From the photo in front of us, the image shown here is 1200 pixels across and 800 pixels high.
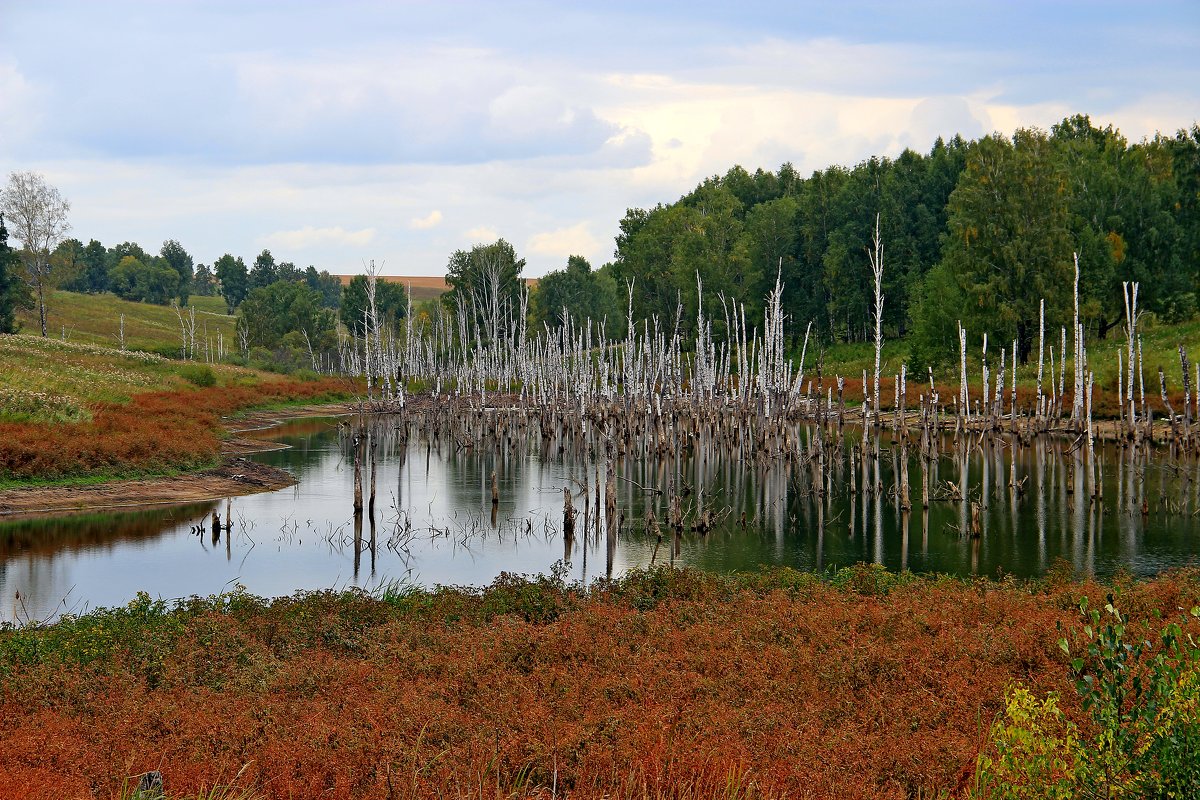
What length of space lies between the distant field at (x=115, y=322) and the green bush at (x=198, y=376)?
28937 mm

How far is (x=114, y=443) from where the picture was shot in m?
37.2

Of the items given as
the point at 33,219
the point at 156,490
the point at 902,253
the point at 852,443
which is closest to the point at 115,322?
the point at 33,219

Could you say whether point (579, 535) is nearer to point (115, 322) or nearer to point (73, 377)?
point (73, 377)

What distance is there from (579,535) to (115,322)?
10768cm

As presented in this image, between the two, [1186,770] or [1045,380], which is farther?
[1045,380]

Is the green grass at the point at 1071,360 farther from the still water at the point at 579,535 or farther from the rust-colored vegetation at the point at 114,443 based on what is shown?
the rust-colored vegetation at the point at 114,443

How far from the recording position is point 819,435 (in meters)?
32.7

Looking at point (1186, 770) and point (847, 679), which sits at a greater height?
point (1186, 770)

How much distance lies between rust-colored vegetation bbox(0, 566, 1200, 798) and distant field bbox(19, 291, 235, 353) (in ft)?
297

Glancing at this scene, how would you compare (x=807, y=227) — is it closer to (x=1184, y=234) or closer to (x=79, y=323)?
(x=1184, y=234)

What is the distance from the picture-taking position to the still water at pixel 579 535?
2460 centimetres

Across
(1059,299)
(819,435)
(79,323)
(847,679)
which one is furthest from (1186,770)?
(79,323)

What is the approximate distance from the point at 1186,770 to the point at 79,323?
12687 cm

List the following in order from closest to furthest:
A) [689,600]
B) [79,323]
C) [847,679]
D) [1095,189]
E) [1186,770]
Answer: [1186,770] → [847,679] → [689,600] → [1095,189] → [79,323]
